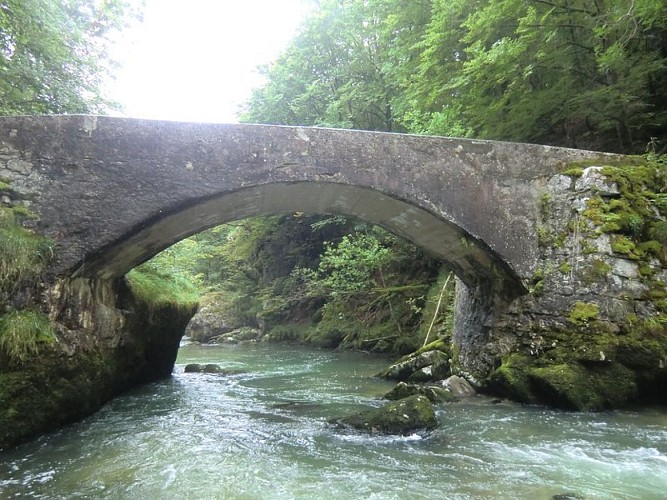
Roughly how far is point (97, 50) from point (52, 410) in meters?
7.84

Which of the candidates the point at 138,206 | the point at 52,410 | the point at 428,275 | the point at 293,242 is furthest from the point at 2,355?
the point at 293,242

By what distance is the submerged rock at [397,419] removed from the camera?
515cm

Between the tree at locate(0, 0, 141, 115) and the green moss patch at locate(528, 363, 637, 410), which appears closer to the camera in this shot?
the green moss patch at locate(528, 363, 637, 410)

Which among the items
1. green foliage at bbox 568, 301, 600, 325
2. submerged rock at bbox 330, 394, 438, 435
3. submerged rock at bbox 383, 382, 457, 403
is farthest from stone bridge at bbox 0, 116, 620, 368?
submerged rock at bbox 330, 394, 438, 435

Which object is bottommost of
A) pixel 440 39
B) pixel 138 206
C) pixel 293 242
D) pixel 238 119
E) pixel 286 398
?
pixel 286 398

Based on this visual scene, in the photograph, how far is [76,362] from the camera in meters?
5.27

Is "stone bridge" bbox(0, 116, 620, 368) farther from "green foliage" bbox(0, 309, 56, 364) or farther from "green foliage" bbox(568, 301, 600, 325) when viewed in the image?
"green foliage" bbox(568, 301, 600, 325)

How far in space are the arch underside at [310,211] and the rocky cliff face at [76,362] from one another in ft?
1.21

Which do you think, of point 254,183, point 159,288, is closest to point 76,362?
point 254,183

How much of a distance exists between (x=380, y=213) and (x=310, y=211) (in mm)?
1097

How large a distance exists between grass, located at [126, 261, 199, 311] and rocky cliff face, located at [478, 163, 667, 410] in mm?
5491

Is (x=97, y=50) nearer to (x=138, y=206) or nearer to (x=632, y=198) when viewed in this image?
(x=138, y=206)

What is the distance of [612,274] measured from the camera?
6.21m

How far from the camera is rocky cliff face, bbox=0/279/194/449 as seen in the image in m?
4.51
